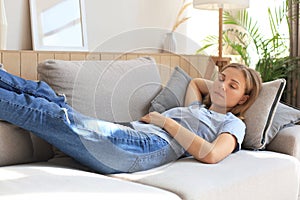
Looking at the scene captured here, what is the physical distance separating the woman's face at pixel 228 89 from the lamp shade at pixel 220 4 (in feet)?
3.19

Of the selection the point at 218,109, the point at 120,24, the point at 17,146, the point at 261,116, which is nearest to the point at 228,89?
the point at 218,109

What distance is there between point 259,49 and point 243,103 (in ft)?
6.11

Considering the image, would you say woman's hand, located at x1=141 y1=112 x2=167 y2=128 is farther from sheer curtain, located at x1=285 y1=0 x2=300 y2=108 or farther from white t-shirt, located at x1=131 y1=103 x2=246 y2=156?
sheer curtain, located at x1=285 y1=0 x2=300 y2=108

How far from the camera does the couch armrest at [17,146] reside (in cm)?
179

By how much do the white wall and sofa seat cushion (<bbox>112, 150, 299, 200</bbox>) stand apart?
1.24 meters

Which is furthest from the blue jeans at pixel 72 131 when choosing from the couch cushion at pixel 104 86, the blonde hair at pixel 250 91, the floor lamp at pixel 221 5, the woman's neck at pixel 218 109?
the floor lamp at pixel 221 5

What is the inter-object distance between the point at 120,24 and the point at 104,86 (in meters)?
1.19

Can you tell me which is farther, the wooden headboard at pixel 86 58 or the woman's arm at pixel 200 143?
the wooden headboard at pixel 86 58

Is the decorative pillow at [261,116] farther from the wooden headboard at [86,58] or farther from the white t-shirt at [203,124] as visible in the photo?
the wooden headboard at [86,58]

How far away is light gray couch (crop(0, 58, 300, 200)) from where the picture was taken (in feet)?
4.95

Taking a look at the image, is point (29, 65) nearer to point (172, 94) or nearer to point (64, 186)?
point (172, 94)

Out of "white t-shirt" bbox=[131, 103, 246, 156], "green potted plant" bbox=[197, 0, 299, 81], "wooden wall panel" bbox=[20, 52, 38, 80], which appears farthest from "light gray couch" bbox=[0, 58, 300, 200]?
"green potted plant" bbox=[197, 0, 299, 81]

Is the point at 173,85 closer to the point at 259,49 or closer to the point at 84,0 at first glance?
the point at 84,0

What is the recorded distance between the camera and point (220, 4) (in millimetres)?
3246
